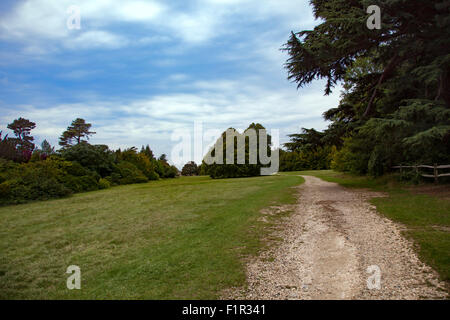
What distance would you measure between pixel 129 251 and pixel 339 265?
4.57 meters

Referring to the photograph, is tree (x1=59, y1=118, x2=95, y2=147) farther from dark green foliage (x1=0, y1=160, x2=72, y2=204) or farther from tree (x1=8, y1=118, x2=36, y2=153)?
dark green foliage (x1=0, y1=160, x2=72, y2=204)

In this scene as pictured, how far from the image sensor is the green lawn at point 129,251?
4.35m

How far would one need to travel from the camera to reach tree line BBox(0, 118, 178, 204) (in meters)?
14.9

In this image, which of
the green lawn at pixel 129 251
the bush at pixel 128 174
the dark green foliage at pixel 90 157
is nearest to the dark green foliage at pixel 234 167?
the bush at pixel 128 174

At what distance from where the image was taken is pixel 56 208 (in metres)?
12.5

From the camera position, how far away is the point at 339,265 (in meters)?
4.79

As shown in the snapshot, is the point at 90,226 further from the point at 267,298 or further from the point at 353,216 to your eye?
the point at 353,216

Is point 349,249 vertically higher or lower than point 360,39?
lower

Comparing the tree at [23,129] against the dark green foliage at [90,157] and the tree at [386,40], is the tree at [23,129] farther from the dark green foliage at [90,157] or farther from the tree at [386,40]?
the tree at [386,40]

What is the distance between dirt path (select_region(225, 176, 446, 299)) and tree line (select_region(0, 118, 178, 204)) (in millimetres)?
14478

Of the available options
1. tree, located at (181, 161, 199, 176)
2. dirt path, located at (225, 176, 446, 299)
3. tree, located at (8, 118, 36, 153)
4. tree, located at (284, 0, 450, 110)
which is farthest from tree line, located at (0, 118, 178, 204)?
tree, located at (181, 161, 199, 176)

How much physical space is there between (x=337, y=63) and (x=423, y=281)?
47.8 feet
